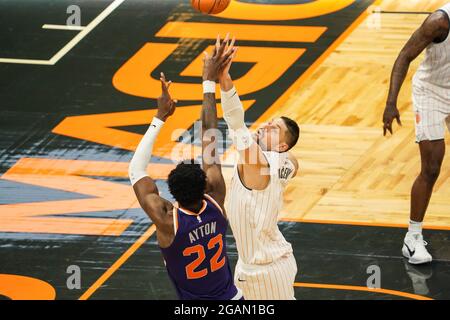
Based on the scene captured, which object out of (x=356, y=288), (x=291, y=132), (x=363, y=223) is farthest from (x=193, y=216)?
(x=363, y=223)

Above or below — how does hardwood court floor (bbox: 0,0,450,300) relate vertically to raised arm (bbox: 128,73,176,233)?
below

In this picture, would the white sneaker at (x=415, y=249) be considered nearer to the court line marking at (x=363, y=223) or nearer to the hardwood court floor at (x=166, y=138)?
the hardwood court floor at (x=166, y=138)

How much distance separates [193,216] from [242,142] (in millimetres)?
561

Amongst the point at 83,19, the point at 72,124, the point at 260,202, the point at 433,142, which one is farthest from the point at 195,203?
the point at 83,19

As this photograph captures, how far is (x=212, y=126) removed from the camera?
24.1ft

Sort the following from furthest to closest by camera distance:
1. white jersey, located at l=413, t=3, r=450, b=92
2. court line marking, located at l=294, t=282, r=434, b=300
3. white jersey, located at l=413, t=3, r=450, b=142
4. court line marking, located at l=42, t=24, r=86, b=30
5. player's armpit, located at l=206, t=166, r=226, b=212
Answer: court line marking, located at l=42, t=24, r=86, b=30, white jersey, located at l=413, t=3, r=450, b=142, white jersey, located at l=413, t=3, r=450, b=92, court line marking, located at l=294, t=282, r=434, b=300, player's armpit, located at l=206, t=166, r=226, b=212

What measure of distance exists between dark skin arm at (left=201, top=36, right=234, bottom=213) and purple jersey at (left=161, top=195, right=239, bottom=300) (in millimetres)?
177

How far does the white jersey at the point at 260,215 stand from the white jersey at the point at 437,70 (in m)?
2.27

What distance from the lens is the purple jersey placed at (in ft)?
23.0

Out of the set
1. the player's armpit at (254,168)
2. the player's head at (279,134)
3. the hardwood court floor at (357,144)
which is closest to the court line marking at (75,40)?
the hardwood court floor at (357,144)

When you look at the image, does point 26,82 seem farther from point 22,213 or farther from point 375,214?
point 375,214

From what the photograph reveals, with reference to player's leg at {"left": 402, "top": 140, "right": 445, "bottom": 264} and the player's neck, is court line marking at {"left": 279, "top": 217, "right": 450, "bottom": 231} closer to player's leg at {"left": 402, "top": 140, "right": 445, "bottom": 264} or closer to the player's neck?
player's leg at {"left": 402, "top": 140, "right": 445, "bottom": 264}

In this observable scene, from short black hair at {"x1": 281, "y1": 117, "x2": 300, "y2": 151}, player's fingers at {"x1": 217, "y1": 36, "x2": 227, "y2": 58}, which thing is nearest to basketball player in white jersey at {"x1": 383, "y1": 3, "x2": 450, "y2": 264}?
short black hair at {"x1": 281, "y1": 117, "x2": 300, "y2": 151}

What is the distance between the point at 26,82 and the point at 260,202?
21.7 feet
